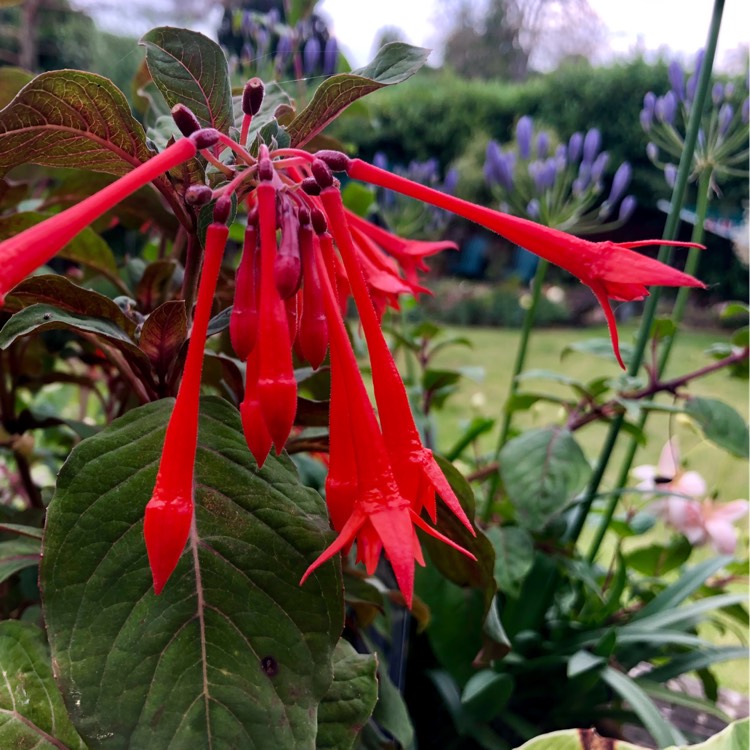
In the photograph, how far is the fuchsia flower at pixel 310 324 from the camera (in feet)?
0.95

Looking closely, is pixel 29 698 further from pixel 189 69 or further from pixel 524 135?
pixel 524 135

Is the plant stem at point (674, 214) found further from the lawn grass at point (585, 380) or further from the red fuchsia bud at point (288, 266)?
the red fuchsia bud at point (288, 266)

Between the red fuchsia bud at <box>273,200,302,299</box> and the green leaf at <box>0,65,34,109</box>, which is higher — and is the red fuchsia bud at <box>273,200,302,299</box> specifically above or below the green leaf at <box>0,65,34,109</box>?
below

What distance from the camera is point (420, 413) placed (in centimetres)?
77

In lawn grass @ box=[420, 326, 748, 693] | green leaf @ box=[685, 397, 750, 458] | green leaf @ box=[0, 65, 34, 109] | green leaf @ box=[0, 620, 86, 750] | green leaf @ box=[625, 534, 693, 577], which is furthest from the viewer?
lawn grass @ box=[420, 326, 748, 693]

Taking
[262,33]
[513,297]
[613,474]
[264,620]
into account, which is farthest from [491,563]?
[513,297]

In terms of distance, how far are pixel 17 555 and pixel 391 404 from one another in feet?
0.90

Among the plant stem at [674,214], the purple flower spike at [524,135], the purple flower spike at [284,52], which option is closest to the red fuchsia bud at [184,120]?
the plant stem at [674,214]

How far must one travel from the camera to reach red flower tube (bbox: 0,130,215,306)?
27 cm

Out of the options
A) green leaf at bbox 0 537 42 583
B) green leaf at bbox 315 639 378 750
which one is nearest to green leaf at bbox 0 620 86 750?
green leaf at bbox 0 537 42 583

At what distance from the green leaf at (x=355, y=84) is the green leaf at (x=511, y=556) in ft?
1.35

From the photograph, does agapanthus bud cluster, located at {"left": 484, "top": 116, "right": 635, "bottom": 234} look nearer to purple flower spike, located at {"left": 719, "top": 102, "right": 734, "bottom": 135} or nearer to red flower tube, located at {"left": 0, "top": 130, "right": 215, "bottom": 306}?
purple flower spike, located at {"left": 719, "top": 102, "right": 734, "bottom": 135}

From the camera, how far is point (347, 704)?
16.5 inches

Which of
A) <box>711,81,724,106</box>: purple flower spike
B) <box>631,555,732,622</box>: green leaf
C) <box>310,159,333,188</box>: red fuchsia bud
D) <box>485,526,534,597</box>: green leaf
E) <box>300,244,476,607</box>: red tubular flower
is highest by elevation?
<box>711,81,724,106</box>: purple flower spike
